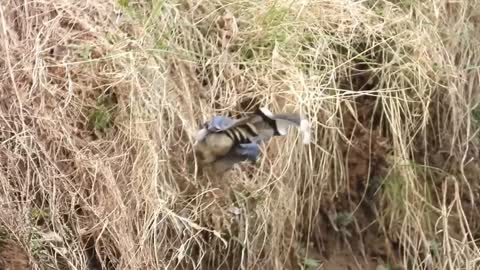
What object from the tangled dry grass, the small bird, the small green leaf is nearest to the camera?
the tangled dry grass

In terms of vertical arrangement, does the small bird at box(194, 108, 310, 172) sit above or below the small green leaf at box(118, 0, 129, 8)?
below

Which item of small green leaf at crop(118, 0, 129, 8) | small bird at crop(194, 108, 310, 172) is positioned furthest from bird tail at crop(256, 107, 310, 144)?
small green leaf at crop(118, 0, 129, 8)

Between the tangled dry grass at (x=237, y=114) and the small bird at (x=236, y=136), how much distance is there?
41mm

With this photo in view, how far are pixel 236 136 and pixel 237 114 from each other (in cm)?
16

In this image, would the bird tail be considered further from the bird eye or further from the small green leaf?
the small green leaf

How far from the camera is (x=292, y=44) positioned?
2.05 meters

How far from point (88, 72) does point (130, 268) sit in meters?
0.41

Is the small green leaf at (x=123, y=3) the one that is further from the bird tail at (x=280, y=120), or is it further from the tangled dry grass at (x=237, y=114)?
the bird tail at (x=280, y=120)

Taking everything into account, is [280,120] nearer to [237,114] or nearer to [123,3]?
[237,114]

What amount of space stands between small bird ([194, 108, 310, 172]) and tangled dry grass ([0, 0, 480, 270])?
4cm

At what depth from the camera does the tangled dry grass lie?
1.69 metres

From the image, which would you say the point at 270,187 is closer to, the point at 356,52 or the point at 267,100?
the point at 267,100

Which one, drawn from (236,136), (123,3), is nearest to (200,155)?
(236,136)

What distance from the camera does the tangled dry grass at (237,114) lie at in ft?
5.54
